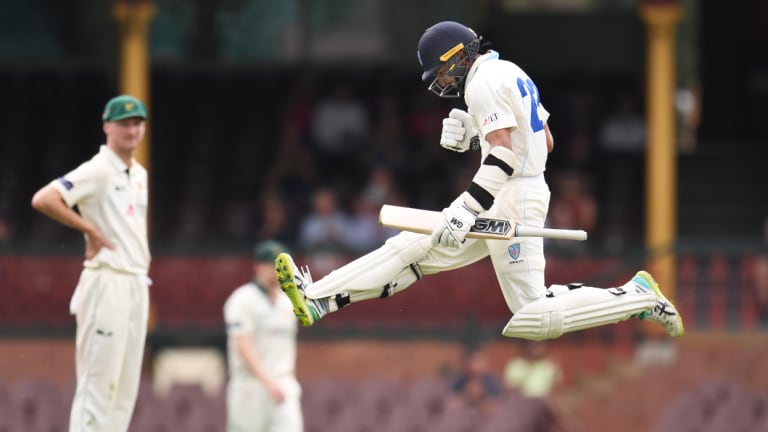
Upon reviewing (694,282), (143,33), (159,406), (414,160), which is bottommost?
(159,406)

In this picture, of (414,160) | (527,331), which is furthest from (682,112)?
(527,331)

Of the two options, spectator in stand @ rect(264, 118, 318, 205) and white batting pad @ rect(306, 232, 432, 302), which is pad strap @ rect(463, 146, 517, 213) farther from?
spectator in stand @ rect(264, 118, 318, 205)

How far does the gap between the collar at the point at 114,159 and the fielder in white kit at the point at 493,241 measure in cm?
139

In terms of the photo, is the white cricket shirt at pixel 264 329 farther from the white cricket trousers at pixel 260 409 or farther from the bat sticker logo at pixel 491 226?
the bat sticker logo at pixel 491 226

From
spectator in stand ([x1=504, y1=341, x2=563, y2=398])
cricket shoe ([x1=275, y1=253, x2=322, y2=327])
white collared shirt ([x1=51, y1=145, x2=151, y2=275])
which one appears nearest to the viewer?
cricket shoe ([x1=275, y1=253, x2=322, y2=327])

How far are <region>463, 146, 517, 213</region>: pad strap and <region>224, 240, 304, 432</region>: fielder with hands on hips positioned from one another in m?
4.75

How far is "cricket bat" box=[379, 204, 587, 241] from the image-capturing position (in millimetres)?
8359

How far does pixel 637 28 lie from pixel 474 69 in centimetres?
1458

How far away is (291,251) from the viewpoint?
56.4 ft

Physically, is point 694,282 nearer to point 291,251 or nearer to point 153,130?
point 291,251

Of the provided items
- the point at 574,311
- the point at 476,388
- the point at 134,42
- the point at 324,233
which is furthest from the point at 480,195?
the point at 134,42

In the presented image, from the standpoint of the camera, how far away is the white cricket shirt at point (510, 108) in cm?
841

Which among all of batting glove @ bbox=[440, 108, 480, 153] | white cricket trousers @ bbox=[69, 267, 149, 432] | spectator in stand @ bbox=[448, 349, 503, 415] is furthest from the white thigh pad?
spectator in stand @ bbox=[448, 349, 503, 415]

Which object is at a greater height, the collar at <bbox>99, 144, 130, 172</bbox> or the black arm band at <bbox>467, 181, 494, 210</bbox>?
the collar at <bbox>99, 144, 130, 172</bbox>
